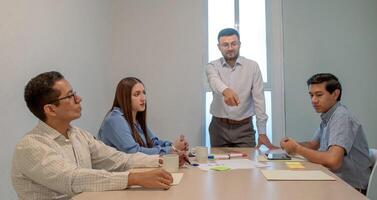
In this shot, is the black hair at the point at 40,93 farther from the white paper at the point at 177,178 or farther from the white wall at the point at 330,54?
the white wall at the point at 330,54

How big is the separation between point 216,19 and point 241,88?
1.16 meters

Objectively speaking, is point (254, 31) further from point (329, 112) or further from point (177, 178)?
point (177, 178)

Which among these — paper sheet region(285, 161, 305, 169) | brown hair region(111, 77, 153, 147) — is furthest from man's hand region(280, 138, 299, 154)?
brown hair region(111, 77, 153, 147)

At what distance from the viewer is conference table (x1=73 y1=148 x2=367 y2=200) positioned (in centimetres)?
120

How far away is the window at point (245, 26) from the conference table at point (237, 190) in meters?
2.29

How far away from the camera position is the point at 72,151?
152cm

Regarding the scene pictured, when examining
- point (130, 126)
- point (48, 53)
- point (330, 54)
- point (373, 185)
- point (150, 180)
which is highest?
point (330, 54)

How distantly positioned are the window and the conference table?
2.29 m

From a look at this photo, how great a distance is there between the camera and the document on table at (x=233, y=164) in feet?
5.73

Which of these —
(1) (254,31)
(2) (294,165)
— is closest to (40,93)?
(2) (294,165)

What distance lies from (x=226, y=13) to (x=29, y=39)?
7.01 ft

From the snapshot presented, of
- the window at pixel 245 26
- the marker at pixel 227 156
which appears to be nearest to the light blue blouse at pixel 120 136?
the marker at pixel 227 156

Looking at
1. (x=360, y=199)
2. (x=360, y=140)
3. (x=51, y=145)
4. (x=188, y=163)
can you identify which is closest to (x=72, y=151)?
(x=51, y=145)

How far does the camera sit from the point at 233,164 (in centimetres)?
182
